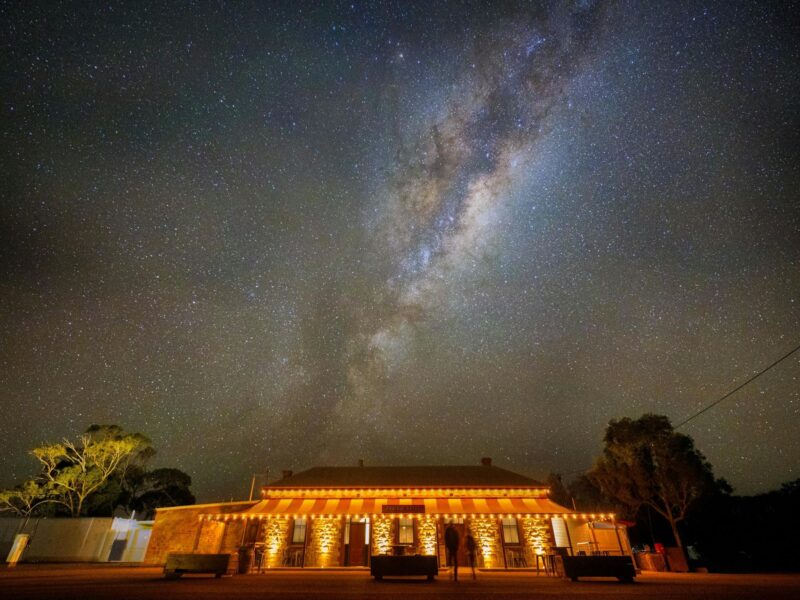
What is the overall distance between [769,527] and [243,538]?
29.2m

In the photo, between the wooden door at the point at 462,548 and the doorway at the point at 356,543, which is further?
the doorway at the point at 356,543

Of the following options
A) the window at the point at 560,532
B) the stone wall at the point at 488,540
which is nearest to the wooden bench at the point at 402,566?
the stone wall at the point at 488,540

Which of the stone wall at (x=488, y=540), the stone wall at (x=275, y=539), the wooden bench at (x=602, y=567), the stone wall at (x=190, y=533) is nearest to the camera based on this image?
the wooden bench at (x=602, y=567)

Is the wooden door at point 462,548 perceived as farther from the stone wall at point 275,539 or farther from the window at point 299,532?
the stone wall at point 275,539

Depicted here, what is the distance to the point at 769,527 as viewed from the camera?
23.6m

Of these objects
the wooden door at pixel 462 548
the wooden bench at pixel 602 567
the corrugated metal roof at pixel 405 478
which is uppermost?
the corrugated metal roof at pixel 405 478

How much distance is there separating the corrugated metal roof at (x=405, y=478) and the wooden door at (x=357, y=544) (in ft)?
5.73

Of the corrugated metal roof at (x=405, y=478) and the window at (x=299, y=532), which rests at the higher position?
the corrugated metal roof at (x=405, y=478)

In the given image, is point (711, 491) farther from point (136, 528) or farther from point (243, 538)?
point (136, 528)

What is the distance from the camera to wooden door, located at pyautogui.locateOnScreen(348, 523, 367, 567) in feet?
58.0

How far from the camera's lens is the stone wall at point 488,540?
1695 cm

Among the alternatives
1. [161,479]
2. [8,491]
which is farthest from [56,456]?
[161,479]

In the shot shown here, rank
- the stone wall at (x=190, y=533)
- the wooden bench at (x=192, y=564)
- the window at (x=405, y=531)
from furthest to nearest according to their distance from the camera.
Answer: the stone wall at (x=190, y=533) < the window at (x=405, y=531) < the wooden bench at (x=192, y=564)

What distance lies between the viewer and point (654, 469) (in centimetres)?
2506
